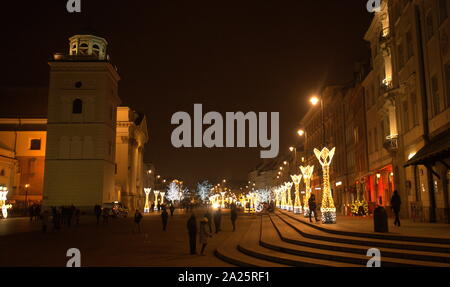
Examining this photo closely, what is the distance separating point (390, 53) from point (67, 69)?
43.0m

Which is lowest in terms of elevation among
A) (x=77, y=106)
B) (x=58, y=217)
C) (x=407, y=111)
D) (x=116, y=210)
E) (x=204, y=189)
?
(x=58, y=217)

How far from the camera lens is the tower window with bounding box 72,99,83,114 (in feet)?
191

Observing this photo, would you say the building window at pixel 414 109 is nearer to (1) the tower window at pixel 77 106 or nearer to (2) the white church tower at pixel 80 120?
(2) the white church tower at pixel 80 120

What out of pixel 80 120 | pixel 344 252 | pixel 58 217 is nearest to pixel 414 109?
pixel 344 252

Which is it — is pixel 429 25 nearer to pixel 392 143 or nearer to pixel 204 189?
pixel 392 143

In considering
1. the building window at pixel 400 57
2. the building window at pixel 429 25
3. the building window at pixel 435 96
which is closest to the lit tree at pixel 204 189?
the building window at pixel 400 57

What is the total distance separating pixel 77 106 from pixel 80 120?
209 centimetres

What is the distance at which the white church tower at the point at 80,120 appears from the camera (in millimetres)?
56375

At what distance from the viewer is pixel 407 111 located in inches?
1026

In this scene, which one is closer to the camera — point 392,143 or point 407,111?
point 407,111

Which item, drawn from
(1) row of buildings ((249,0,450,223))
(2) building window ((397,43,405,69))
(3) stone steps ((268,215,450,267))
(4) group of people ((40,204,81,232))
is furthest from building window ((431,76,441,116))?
(4) group of people ((40,204,81,232))

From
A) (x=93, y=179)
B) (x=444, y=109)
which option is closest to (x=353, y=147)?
(x=444, y=109)

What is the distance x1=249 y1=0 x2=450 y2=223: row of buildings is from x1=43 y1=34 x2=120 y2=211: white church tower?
1260 inches

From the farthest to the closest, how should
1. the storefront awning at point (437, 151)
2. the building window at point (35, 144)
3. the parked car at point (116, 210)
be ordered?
the building window at point (35, 144)
the parked car at point (116, 210)
the storefront awning at point (437, 151)
